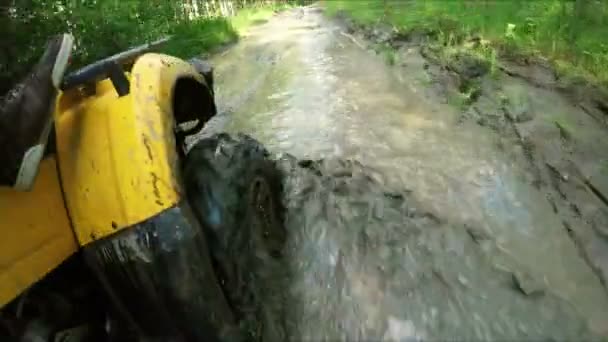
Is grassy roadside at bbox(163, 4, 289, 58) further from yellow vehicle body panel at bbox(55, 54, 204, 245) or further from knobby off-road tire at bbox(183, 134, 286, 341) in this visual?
yellow vehicle body panel at bbox(55, 54, 204, 245)

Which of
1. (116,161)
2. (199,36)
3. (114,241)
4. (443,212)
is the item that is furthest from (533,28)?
(199,36)

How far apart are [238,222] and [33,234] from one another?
2.77ft

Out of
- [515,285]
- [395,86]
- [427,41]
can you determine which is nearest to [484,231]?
[515,285]

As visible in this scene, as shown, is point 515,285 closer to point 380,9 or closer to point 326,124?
point 326,124

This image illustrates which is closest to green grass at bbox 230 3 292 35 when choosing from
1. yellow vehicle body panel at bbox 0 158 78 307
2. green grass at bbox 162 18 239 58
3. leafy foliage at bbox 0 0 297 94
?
green grass at bbox 162 18 239 58

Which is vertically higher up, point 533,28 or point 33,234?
point 33,234

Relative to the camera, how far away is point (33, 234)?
1922mm

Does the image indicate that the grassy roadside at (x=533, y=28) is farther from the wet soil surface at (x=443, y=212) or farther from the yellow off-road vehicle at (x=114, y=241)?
the yellow off-road vehicle at (x=114, y=241)

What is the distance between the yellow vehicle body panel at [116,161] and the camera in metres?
2.03

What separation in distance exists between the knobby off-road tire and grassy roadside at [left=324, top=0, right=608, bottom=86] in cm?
364

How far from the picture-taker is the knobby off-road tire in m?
2.34

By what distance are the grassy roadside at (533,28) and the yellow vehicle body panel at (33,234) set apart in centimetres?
459

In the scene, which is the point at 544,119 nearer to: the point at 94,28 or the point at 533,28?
the point at 533,28

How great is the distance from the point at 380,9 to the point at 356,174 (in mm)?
Result: 10060
